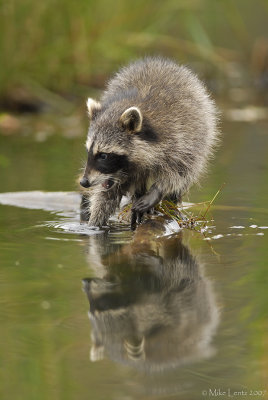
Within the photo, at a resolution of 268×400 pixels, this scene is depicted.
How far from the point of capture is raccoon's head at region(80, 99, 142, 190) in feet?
19.9

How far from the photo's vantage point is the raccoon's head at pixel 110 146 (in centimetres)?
607

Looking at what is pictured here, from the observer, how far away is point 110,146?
6105 mm

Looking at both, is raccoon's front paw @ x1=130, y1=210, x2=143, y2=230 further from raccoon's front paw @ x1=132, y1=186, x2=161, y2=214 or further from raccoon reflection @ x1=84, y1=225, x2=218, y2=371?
raccoon reflection @ x1=84, y1=225, x2=218, y2=371

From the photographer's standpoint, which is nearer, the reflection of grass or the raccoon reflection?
the raccoon reflection

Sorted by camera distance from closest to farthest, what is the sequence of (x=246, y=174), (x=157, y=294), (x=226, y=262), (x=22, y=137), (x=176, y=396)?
(x=176, y=396) < (x=157, y=294) < (x=226, y=262) < (x=246, y=174) < (x=22, y=137)

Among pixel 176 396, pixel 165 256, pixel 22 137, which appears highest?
pixel 22 137

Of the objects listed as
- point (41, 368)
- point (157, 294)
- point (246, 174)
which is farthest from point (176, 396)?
point (246, 174)

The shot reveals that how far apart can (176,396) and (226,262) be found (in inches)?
83.0

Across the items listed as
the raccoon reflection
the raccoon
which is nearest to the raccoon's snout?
the raccoon

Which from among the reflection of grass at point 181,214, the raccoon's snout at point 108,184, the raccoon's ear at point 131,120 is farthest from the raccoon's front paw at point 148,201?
the raccoon's ear at point 131,120

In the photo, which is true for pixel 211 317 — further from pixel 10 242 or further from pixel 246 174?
pixel 246 174

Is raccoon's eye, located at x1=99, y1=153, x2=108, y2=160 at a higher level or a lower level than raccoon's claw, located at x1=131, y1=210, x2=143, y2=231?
higher

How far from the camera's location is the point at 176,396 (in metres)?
2.98

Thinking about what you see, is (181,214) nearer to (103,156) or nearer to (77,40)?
(103,156)
